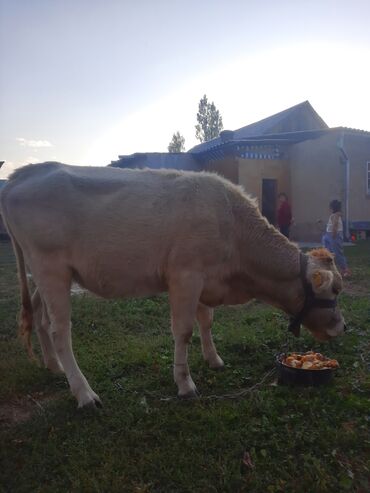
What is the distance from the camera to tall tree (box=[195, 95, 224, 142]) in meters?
57.4

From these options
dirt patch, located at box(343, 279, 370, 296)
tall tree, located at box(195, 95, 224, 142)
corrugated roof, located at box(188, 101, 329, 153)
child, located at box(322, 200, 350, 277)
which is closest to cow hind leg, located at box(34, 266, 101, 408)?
dirt patch, located at box(343, 279, 370, 296)

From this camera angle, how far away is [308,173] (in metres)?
19.9

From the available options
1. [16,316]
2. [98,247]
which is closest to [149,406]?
[98,247]

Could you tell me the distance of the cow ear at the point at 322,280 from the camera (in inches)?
162

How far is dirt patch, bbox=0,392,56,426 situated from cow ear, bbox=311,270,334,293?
2.88 m

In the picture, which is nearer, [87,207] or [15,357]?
[87,207]

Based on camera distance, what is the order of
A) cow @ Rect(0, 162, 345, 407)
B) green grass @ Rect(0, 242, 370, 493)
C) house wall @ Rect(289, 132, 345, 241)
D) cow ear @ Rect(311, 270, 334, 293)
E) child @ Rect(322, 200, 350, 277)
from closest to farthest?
green grass @ Rect(0, 242, 370, 493) → cow @ Rect(0, 162, 345, 407) → cow ear @ Rect(311, 270, 334, 293) → child @ Rect(322, 200, 350, 277) → house wall @ Rect(289, 132, 345, 241)

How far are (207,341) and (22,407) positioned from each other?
201 cm

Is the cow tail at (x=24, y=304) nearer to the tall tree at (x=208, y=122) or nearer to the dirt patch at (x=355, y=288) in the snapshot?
the dirt patch at (x=355, y=288)

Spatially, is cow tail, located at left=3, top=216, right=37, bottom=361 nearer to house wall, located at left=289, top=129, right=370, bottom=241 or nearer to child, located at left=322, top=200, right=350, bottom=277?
child, located at left=322, top=200, right=350, bottom=277

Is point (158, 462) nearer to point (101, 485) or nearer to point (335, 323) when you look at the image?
point (101, 485)

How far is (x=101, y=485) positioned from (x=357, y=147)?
2014 cm

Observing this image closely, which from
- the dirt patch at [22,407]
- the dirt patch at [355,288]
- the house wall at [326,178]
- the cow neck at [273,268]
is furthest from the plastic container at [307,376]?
the house wall at [326,178]

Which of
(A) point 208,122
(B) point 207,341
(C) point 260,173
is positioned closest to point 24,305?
(B) point 207,341
